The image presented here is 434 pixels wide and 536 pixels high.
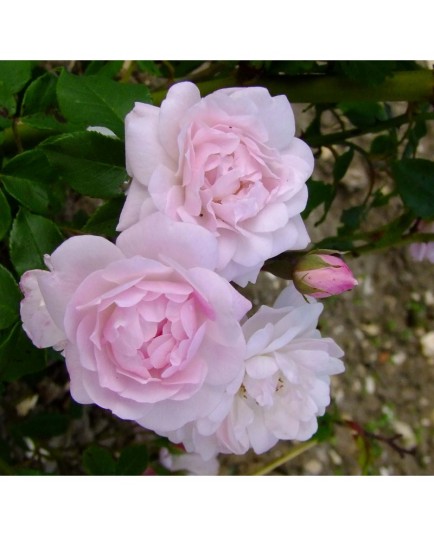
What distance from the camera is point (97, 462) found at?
3.92 ft

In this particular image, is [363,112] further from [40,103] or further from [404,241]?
[40,103]

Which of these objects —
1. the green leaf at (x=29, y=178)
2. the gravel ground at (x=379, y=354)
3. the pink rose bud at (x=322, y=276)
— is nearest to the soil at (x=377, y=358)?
the gravel ground at (x=379, y=354)

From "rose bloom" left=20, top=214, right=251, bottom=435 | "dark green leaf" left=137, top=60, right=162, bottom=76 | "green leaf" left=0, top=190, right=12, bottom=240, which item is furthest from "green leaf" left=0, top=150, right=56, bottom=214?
"dark green leaf" left=137, top=60, right=162, bottom=76

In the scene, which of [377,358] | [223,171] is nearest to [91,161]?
[223,171]

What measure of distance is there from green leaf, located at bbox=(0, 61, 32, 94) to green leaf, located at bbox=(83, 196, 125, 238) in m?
0.22

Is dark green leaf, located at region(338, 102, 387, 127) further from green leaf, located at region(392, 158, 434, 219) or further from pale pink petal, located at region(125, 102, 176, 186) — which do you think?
pale pink petal, located at region(125, 102, 176, 186)

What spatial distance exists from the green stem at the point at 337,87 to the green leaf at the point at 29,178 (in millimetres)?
227

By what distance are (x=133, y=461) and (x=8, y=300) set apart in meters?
0.53

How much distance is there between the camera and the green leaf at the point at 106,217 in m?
0.73

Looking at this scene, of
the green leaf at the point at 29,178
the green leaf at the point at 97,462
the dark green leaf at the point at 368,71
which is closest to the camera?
the green leaf at the point at 29,178

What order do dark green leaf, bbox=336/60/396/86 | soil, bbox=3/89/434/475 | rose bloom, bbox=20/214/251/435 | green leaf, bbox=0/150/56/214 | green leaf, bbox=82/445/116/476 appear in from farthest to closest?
soil, bbox=3/89/434/475 → green leaf, bbox=82/445/116/476 → dark green leaf, bbox=336/60/396/86 → green leaf, bbox=0/150/56/214 → rose bloom, bbox=20/214/251/435

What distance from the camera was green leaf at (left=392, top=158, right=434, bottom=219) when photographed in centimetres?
96

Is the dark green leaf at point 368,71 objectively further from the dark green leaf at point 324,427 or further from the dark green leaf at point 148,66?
the dark green leaf at point 324,427

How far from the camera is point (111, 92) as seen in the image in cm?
75
